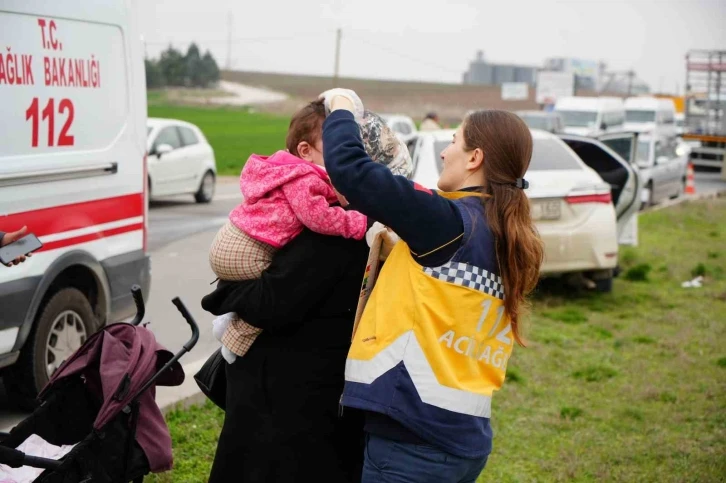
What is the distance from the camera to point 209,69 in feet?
300

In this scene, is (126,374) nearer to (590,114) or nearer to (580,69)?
(590,114)

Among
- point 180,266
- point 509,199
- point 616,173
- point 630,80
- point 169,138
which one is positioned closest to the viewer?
point 509,199

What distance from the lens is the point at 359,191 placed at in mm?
2451

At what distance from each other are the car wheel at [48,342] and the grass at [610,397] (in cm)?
83

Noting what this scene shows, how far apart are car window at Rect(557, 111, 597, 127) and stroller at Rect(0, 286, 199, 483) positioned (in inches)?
1101

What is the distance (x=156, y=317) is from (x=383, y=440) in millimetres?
6326

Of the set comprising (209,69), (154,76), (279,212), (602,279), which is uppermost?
(209,69)

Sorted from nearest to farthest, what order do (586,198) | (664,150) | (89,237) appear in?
(89,237) → (586,198) → (664,150)

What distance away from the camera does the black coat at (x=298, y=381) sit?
109 inches

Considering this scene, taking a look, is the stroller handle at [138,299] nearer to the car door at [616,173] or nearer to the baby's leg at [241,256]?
the baby's leg at [241,256]

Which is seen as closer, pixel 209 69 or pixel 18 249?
pixel 18 249

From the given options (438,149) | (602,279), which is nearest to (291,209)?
(438,149)

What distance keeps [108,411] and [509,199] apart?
59.4 inches

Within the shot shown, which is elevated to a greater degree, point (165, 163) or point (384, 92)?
point (165, 163)
